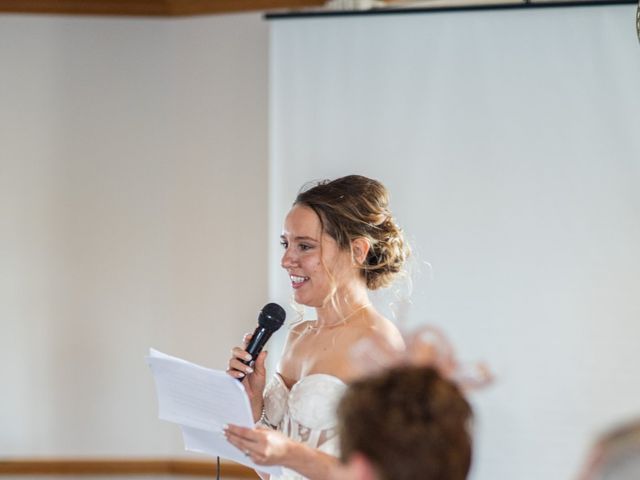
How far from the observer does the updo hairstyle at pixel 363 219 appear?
9.93ft

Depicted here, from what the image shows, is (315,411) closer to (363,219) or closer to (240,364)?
(240,364)

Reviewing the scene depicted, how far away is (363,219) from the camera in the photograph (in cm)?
306

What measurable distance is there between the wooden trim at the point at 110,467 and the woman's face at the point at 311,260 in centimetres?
266

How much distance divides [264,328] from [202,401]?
1.01 ft

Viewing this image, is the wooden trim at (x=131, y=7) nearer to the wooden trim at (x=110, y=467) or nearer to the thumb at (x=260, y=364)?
the wooden trim at (x=110, y=467)

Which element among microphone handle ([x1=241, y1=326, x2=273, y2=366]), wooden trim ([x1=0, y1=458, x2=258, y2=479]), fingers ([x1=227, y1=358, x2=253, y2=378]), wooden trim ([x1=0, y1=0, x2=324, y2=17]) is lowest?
wooden trim ([x1=0, y1=458, x2=258, y2=479])

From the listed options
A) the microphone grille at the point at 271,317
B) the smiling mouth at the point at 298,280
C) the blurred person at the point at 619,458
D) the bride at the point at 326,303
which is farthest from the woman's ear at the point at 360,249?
the blurred person at the point at 619,458

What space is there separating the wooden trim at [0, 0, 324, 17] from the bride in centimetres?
270

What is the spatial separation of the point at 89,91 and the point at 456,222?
213 cm

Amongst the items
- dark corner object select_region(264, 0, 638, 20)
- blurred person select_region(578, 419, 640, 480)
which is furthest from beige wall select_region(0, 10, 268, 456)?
blurred person select_region(578, 419, 640, 480)

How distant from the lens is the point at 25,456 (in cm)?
551

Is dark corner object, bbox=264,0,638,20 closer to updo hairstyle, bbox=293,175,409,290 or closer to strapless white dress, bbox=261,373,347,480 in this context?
updo hairstyle, bbox=293,175,409,290

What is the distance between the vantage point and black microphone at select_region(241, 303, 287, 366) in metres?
2.88

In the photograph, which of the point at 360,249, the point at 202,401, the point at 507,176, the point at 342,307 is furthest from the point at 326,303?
the point at 507,176
